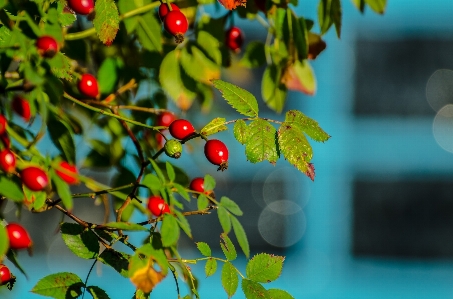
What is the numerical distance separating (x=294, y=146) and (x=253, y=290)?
17 cm

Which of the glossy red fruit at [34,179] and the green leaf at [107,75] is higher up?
the green leaf at [107,75]

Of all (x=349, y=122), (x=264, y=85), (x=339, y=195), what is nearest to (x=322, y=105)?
(x=349, y=122)

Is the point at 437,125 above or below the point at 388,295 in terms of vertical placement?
above

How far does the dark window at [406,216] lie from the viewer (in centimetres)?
370

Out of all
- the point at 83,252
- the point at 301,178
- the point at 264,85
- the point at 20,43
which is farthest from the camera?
the point at 301,178

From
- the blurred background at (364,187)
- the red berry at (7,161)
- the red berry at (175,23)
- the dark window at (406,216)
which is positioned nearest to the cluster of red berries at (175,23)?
the red berry at (175,23)

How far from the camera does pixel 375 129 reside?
12.3ft

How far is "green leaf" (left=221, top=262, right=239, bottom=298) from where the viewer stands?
2.76 ft

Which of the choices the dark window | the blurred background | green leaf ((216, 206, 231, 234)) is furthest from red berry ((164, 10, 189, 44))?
the dark window

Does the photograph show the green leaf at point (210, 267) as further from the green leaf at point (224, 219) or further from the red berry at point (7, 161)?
the red berry at point (7, 161)

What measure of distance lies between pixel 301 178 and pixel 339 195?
9.8 inches

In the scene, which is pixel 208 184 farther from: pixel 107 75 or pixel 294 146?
pixel 107 75

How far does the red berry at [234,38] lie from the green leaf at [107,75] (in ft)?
0.60

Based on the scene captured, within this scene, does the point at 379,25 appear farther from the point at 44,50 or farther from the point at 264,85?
the point at 44,50
